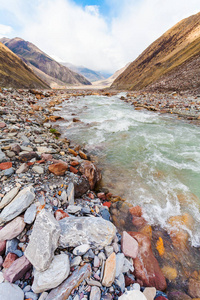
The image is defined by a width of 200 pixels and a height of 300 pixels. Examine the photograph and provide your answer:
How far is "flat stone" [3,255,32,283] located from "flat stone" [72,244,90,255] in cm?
71

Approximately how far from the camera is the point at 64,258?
2.02 m

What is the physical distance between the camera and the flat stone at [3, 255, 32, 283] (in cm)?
180

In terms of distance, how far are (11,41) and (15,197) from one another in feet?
949

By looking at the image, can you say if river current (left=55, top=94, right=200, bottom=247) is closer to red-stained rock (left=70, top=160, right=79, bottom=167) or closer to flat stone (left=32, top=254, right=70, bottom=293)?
red-stained rock (left=70, top=160, right=79, bottom=167)

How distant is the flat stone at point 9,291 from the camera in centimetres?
164

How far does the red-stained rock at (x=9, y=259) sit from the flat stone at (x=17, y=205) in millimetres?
593

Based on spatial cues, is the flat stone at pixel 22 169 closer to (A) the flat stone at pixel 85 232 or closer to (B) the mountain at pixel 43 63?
(A) the flat stone at pixel 85 232

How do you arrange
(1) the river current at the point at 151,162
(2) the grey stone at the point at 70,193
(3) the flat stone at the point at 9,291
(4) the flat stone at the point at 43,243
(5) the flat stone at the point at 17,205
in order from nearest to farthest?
1. (3) the flat stone at the point at 9,291
2. (4) the flat stone at the point at 43,243
3. (5) the flat stone at the point at 17,205
4. (2) the grey stone at the point at 70,193
5. (1) the river current at the point at 151,162

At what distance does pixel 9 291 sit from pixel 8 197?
1497 mm

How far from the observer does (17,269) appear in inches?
73.1

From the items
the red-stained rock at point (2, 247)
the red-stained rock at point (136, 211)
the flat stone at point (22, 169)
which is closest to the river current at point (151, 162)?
the red-stained rock at point (136, 211)

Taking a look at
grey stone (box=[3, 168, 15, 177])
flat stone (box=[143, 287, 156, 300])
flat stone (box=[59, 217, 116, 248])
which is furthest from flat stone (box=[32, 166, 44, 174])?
flat stone (box=[143, 287, 156, 300])

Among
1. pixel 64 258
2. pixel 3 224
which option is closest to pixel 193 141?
pixel 64 258

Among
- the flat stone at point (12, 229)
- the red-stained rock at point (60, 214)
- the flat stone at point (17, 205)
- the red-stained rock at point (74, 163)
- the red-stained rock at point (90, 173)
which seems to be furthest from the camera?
the red-stained rock at point (74, 163)
